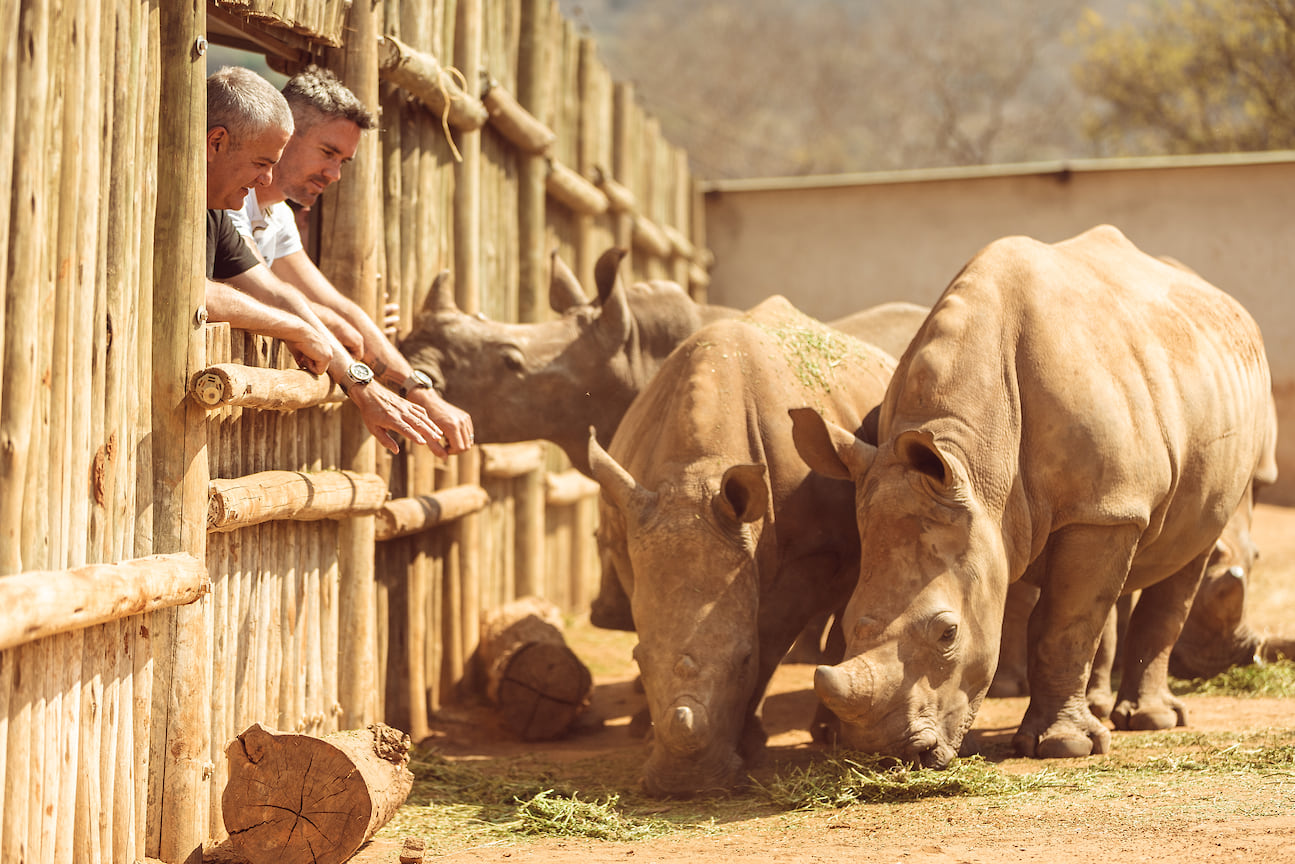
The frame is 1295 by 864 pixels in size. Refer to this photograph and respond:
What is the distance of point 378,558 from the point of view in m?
7.00

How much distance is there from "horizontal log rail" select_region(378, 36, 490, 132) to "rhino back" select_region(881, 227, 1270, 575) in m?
2.58

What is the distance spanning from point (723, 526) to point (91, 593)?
2.64 metres

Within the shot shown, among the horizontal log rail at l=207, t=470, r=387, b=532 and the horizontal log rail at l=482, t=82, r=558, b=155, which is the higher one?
the horizontal log rail at l=482, t=82, r=558, b=155

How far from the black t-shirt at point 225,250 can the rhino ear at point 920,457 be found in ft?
8.02

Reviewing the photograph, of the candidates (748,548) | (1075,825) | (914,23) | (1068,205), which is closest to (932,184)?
(1068,205)

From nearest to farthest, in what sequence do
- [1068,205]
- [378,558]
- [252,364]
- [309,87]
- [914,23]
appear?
[252,364] → [309,87] → [378,558] → [1068,205] → [914,23]

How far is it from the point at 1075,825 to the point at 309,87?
3.82 metres

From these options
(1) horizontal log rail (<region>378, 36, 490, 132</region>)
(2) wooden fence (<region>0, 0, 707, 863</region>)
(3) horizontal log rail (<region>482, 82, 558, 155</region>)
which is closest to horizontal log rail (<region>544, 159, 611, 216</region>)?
(3) horizontal log rail (<region>482, 82, 558, 155</region>)

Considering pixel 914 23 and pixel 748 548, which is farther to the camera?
pixel 914 23

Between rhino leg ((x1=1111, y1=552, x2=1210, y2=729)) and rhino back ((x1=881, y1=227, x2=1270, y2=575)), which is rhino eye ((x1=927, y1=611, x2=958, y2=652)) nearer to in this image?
rhino back ((x1=881, y1=227, x2=1270, y2=575))

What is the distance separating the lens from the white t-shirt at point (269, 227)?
5715mm

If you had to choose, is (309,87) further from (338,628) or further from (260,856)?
(260,856)

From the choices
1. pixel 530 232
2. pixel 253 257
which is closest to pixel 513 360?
pixel 530 232

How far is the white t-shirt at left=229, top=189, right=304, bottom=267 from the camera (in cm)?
571
